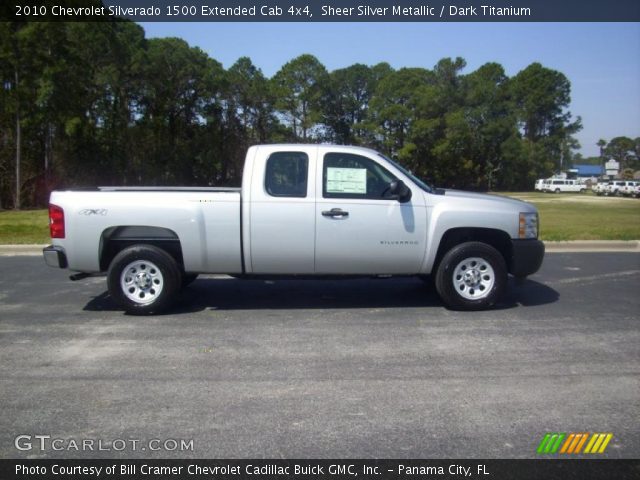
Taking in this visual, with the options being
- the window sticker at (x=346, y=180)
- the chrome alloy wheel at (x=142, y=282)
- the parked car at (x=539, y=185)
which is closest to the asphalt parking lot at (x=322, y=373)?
the chrome alloy wheel at (x=142, y=282)

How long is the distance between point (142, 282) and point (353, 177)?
108 inches

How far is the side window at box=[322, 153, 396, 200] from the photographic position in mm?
6594

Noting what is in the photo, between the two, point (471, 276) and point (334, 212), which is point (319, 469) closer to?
point (334, 212)

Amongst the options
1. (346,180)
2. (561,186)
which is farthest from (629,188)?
(346,180)

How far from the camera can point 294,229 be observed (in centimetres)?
651

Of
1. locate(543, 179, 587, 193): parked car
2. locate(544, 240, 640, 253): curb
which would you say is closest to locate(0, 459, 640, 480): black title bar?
locate(544, 240, 640, 253): curb

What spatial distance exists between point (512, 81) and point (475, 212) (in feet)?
245

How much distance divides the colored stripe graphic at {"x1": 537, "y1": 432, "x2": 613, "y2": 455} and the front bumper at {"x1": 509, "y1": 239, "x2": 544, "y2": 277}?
10.6 feet

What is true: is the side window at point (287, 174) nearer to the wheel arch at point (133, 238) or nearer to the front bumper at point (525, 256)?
the wheel arch at point (133, 238)

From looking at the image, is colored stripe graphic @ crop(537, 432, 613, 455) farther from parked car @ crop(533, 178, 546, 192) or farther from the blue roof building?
the blue roof building

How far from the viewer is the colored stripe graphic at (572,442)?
11.5 feet

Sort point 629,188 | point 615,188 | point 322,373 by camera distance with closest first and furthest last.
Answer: point 322,373, point 629,188, point 615,188

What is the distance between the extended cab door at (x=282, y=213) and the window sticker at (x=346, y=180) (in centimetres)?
22

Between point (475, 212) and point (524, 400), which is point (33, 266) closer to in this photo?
point (475, 212)
